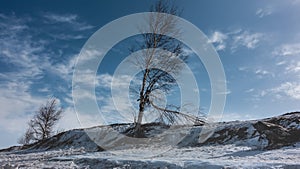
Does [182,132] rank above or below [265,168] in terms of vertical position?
above

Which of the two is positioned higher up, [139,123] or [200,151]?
[139,123]

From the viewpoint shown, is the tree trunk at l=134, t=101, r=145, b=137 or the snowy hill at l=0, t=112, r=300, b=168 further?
the tree trunk at l=134, t=101, r=145, b=137

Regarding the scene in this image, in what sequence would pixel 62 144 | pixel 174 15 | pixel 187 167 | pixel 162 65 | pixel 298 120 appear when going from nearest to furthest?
pixel 187 167 → pixel 298 120 → pixel 162 65 → pixel 174 15 → pixel 62 144

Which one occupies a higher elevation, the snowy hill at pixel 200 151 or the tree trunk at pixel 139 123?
the tree trunk at pixel 139 123

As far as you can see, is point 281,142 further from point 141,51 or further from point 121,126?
point 121,126

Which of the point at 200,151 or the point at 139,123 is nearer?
the point at 200,151

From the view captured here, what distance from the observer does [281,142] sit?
1250 centimetres

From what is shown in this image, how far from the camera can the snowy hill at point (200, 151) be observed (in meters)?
8.90

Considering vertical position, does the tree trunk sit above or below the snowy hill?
above

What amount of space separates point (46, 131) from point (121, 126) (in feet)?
62.3

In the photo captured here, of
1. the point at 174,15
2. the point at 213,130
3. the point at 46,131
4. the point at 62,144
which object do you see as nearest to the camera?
the point at 213,130

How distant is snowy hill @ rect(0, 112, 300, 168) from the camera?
8.90 metres

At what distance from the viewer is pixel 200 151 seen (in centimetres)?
1301

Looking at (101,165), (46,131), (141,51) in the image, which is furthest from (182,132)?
(46,131)
